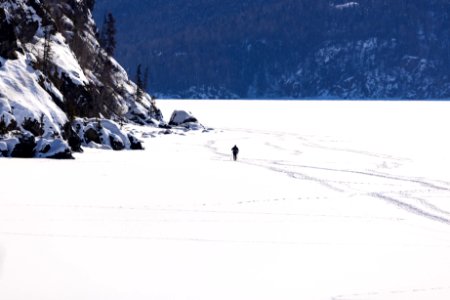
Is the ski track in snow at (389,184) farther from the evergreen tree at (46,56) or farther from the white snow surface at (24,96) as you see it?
the evergreen tree at (46,56)

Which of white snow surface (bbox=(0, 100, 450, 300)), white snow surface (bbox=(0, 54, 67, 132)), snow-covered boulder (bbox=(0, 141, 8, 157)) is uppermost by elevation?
white snow surface (bbox=(0, 54, 67, 132))

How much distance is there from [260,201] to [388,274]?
11119 mm

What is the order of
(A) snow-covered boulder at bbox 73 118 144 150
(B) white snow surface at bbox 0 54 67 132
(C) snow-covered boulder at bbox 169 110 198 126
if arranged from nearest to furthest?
(B) white snow surface at bbox 0 54 67 132, (A) snow-covered boulder at bbox 73 118 144 150, (C) snow-covered boulder at bbox 169 110 198 126

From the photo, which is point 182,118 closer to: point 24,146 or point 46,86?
point 46,86

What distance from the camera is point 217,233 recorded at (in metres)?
19.1

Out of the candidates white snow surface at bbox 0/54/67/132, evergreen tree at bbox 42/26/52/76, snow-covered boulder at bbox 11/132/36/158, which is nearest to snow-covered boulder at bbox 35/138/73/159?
snow-covered boulder at bbox 11/132/36/158

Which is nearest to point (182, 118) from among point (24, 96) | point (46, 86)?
point (46, 86)

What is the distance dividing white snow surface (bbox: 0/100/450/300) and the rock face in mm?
5263

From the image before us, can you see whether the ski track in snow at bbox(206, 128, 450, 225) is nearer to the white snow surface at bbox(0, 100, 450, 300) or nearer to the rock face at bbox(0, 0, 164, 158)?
the white snow surface at bbox(0, 100, 450, 300)

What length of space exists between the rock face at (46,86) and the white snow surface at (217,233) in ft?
17.3

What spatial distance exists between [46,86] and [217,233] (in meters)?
33.9

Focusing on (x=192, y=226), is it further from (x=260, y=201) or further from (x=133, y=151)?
(x=133, y=151)

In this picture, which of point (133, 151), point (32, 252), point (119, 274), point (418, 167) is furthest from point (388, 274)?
point (133, 151)

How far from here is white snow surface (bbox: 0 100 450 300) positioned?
45.0 ft
